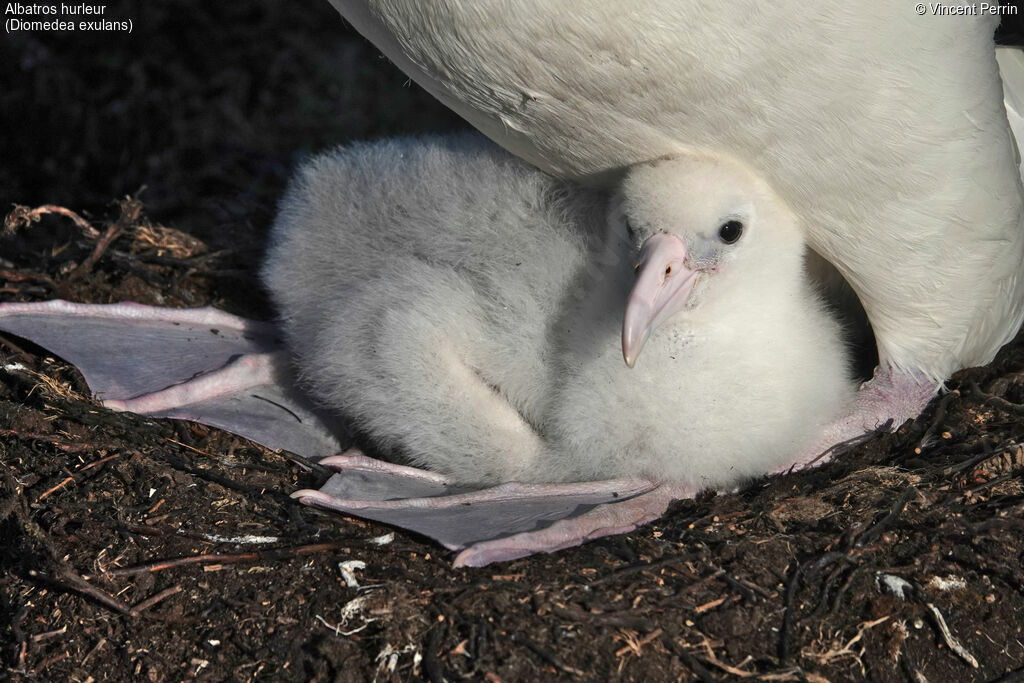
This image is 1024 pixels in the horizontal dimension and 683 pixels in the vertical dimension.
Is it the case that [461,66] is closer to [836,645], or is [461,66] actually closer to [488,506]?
[488,506]

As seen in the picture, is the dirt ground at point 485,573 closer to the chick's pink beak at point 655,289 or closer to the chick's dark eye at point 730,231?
the chick's pink beak at point 655,289

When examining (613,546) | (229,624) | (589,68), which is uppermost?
(589,68)

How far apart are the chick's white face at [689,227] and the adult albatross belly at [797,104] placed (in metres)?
0.05

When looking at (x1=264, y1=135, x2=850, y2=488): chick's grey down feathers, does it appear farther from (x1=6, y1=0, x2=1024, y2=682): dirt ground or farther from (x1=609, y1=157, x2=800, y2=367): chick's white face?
(x1=6, y1=0, x2=1024, y2=682): dirt ground

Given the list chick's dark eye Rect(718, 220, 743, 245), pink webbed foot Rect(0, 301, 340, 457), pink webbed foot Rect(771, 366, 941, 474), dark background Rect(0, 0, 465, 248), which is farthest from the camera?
dark background Rect(0, 0, 465, 248)

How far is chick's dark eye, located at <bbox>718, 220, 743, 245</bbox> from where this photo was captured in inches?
96.8

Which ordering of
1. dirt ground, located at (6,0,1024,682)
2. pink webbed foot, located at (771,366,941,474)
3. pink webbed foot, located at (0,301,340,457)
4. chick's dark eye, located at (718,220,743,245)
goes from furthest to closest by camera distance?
pink webbed foot, located at (0,301,340,457) → pink webbed foot, located at (771,366,941,474) → chick's dark eye, located at (718,220,743,245) → dirt ground, located at (6,0,1024,682)

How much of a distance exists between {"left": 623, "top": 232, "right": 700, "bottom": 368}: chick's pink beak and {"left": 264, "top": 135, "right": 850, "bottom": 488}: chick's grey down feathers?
37 millimetres

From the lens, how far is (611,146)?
247cm

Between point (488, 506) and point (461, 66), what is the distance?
95 centimetres

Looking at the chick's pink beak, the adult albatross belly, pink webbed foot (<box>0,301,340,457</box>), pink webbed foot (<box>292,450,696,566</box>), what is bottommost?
pink webbed foot (<box>0,301,340,457</box>)

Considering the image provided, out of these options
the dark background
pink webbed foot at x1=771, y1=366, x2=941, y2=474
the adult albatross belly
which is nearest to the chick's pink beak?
the adult albatross belly

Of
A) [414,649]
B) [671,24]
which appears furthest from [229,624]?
[671,24]

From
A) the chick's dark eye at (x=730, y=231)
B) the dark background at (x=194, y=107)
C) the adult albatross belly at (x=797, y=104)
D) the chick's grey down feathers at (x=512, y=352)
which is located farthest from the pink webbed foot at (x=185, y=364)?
the chick's dark eye at (x=730, y=231)
